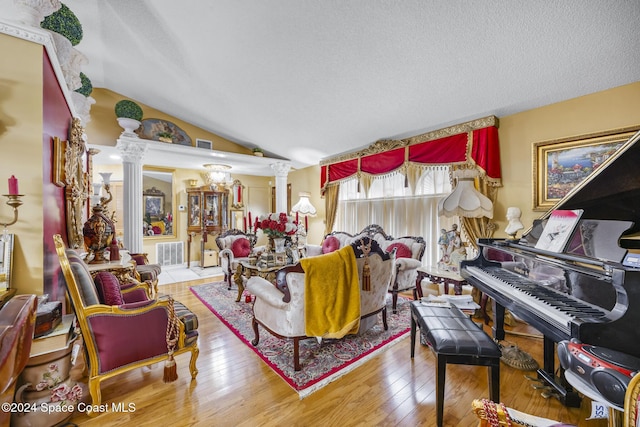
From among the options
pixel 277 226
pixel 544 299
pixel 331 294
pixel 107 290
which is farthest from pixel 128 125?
pixel 544 299

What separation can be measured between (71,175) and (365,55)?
3182mm

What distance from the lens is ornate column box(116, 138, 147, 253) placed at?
14.2ft

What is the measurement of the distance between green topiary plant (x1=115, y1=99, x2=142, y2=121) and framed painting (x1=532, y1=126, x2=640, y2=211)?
19.7 feet

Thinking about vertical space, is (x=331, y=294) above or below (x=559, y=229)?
below

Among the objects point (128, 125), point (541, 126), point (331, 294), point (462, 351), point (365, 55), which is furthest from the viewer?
point (128, 125)

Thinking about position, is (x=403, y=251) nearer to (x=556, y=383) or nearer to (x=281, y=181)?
(x=556, y=383)

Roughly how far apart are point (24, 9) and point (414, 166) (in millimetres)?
4381

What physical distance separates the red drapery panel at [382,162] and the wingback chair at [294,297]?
7.57ft

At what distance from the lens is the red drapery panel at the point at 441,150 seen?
3.52 meters

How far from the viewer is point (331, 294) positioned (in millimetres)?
2082

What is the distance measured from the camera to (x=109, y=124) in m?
4.38

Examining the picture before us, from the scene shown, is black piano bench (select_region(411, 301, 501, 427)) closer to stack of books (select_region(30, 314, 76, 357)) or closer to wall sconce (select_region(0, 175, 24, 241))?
stack of books (select_region(30, 314, 76, 357))

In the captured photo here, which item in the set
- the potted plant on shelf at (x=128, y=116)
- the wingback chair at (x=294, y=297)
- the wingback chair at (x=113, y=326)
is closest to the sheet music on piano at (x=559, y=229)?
the wingback chair at (x=294, y=297)

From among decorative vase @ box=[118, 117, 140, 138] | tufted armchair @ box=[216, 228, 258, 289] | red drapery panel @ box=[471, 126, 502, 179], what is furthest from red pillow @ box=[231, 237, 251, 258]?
red drapery panel @ box=[471, 126, 502, 179]
